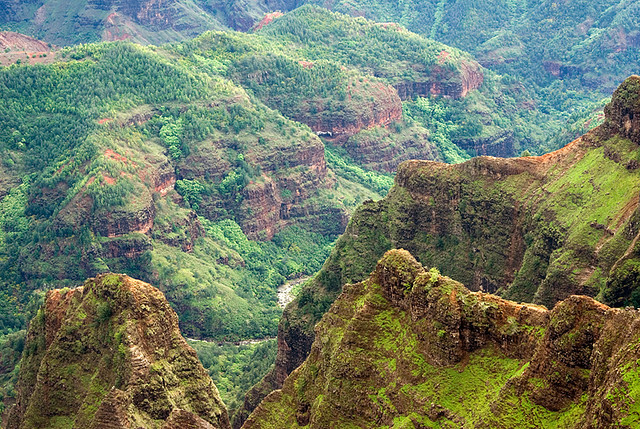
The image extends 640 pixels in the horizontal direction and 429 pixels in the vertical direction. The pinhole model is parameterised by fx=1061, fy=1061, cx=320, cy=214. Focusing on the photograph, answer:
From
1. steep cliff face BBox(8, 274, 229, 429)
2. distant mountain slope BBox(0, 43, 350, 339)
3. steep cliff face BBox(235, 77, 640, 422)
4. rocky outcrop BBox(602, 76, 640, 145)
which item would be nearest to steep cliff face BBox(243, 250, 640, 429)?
steep cliff face BBox(8, 274, 229, 429)

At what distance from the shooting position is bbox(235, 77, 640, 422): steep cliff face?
268ft

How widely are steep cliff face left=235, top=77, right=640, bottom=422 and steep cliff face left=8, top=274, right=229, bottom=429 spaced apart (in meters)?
30.0

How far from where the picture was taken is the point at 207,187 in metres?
180

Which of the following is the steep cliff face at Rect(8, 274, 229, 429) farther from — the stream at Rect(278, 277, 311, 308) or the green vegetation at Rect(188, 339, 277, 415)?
the stream at Rect(278, 277, 311, 308)

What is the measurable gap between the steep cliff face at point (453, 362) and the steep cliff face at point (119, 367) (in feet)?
17.8

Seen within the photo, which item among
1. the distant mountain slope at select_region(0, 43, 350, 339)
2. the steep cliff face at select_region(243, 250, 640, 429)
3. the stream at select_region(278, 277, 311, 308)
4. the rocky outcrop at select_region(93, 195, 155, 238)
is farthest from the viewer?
the stream at select_region(278, 277, 311, 308)

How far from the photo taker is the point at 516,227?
94125 mm

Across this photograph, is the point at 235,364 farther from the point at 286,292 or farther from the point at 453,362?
the point at 453,362

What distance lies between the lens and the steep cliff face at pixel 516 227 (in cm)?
8181

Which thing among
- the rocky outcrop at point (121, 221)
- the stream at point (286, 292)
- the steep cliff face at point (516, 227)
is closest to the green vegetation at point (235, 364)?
the steep cliff face at point (516, 227)

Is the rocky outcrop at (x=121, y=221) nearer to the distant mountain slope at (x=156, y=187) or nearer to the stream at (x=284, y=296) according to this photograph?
the distant mountain slope at (x=156, y=187)

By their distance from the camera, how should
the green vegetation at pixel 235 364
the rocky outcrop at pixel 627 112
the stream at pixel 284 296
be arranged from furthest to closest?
the stream at pixel 284 296 → the green vegetation at pixel 235 364 → the rocky outcrop at pixel 627 112

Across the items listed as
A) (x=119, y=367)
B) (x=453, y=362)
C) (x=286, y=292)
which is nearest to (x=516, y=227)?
→ (x=453, y=362)

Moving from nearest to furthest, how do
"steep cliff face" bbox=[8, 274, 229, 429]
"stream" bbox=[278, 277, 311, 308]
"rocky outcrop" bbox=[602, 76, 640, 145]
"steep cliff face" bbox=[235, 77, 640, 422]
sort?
1. "steep cliff face" bbox=[8, 274, 229, 429]
2. "steep cliff face" bbox=[235, 77, 640, 422]
3. "rocky outcrop" bbox=[602, 76, 640, 145]
4. "stream" bbox=[278, 277, 311, 308]
